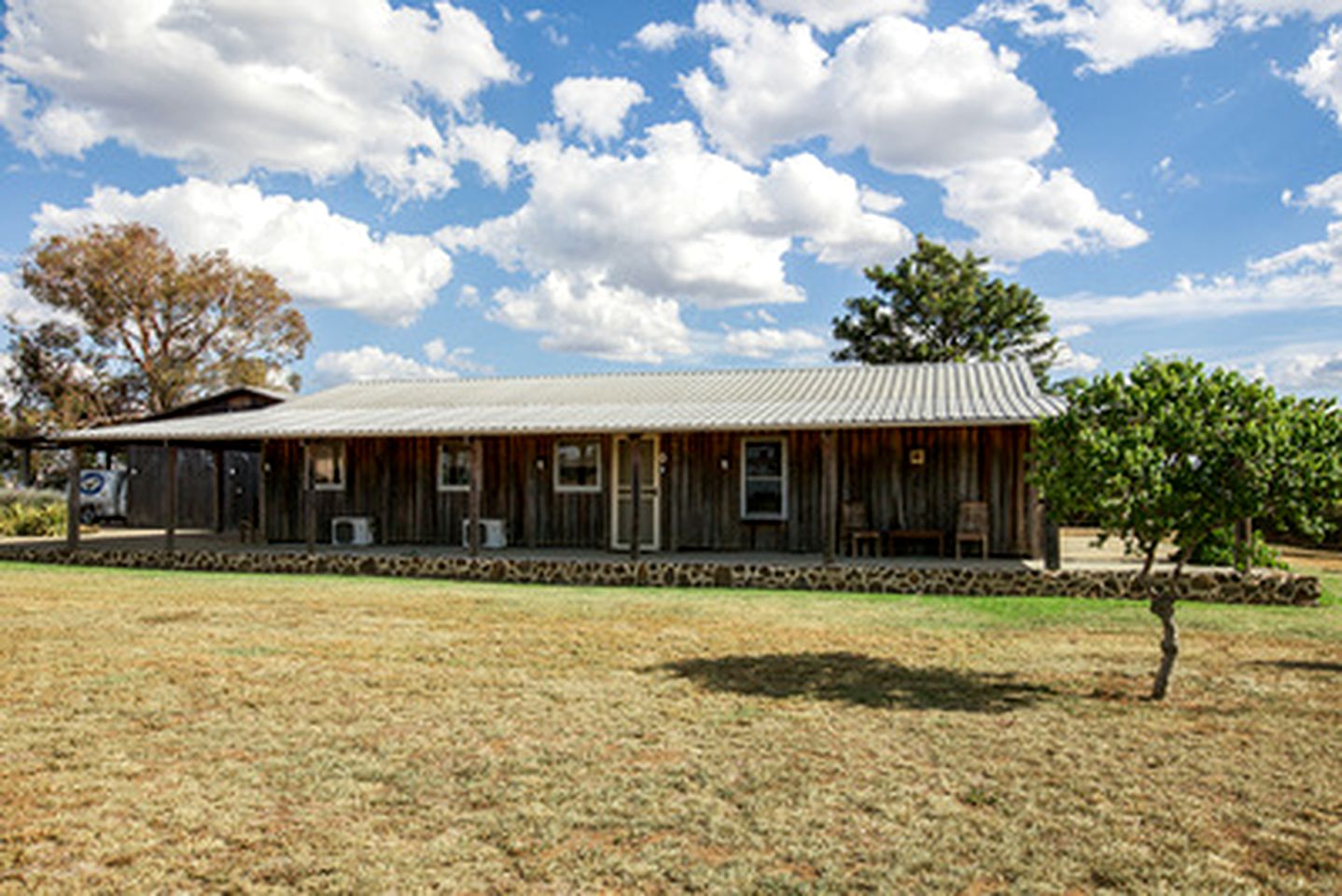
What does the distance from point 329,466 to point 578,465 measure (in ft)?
16.4

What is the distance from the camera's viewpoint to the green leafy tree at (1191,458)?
20.8ft

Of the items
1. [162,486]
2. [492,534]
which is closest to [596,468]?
[492,534]

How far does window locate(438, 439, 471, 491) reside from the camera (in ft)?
54.7

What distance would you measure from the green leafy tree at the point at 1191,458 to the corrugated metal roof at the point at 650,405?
512 cm

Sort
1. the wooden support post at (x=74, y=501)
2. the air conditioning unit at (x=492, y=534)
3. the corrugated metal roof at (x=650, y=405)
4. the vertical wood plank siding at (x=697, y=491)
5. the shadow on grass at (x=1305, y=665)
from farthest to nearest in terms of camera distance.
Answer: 1. the air conditioning unit at (x=492, y=534)
2. the wooden support post at (x=74, y=501)
3. the vertical wood plank siding at (x=697, y=491)
4. the corrugated metal roof at (x=650, y=405)
5. the shadow on grass at (x=1305, y=665)

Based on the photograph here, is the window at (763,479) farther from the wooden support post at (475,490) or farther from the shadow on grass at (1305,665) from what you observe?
the shadow on grass at (1305,665)

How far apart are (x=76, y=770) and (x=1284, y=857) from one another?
18.0ft

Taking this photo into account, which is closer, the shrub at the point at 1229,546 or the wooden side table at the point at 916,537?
the shrub at the point at 1229,546

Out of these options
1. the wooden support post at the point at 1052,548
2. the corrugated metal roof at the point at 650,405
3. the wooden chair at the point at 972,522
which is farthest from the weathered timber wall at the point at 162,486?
the wooden support post at the point at 1052,548

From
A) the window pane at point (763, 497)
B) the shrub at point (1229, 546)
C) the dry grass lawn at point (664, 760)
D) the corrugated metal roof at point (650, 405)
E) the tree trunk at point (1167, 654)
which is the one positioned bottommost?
the dry grass lawn at point (664, 760)

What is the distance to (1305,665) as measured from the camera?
7.62 metres

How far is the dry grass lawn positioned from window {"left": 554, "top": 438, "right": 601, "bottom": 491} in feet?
21.9

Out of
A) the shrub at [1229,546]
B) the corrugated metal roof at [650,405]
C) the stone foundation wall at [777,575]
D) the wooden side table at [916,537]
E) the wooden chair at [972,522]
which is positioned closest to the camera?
the shrub at [1229,546]

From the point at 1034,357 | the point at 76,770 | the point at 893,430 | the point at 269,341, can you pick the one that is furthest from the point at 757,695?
the point at 269,341
